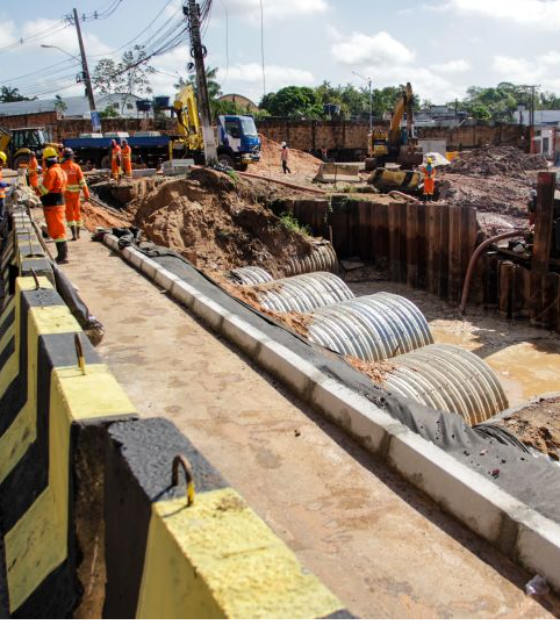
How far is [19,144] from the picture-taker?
30906 mm

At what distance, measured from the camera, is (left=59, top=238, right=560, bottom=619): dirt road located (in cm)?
299

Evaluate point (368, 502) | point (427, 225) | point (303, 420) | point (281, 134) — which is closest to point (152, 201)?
point (427, 225)

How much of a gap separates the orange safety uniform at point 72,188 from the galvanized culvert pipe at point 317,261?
20.7ft

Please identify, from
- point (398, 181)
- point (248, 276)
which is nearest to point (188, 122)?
point (398, 181)

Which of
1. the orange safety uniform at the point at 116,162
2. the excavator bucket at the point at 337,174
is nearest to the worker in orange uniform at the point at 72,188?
the orange safety uniform at the point at 116,162

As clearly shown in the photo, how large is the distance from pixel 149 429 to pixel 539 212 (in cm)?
1262

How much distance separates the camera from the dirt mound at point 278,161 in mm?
37125

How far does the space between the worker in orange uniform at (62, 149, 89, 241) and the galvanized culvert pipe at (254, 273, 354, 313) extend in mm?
3785

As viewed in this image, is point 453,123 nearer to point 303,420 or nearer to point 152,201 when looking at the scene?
point 152,201

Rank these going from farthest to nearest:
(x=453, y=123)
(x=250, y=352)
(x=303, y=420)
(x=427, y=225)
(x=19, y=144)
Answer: (x=453, y=123) → (x=19, y=144) → (x=427, y=225) → (x=250, y=352) → (x=303, y=420)

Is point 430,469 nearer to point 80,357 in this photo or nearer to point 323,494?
point 323,494

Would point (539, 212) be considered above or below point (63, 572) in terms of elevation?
above

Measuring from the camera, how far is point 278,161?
39281 millimetres

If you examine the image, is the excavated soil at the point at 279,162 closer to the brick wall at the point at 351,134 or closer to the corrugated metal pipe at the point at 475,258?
the brick wall at the point at 351,134
